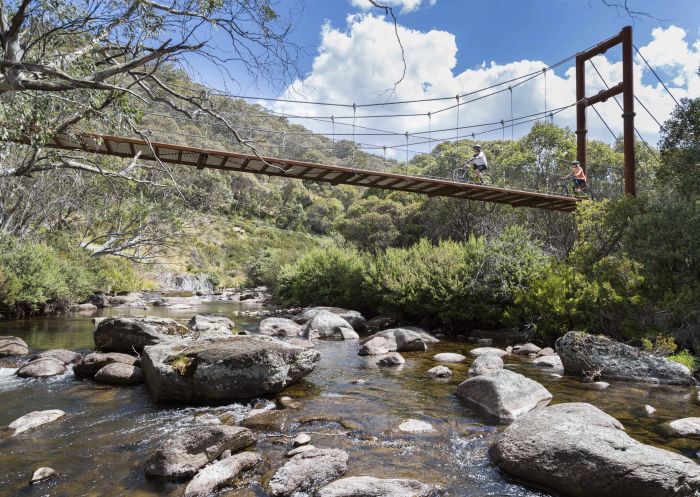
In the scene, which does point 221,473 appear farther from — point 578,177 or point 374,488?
point 578,177

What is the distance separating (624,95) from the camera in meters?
12.1

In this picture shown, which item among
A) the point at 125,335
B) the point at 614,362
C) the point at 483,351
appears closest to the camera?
the point at 614,362

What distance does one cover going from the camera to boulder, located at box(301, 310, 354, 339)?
1070 centimetres

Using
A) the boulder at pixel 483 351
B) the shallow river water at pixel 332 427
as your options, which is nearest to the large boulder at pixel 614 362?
the shallow river water at pixel 332 427

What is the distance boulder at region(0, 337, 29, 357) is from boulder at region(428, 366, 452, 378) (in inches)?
261

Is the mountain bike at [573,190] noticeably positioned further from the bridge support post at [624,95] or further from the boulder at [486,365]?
the boulder at [486,365]

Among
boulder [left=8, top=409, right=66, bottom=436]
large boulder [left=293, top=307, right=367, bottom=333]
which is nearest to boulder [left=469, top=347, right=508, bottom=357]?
large boulder [left=293, top=307, right=367, bottom=333]

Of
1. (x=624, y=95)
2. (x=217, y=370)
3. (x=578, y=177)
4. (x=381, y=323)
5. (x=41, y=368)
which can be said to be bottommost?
(x=381, y=323)

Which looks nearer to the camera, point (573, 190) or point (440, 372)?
point (440, 372)

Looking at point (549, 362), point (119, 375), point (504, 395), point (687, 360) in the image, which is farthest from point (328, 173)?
point (687, 360)

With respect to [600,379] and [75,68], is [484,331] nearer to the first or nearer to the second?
[600,379]

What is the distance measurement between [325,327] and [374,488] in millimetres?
7837

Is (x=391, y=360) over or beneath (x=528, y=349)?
over

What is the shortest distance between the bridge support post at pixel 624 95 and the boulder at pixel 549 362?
5244 mm
